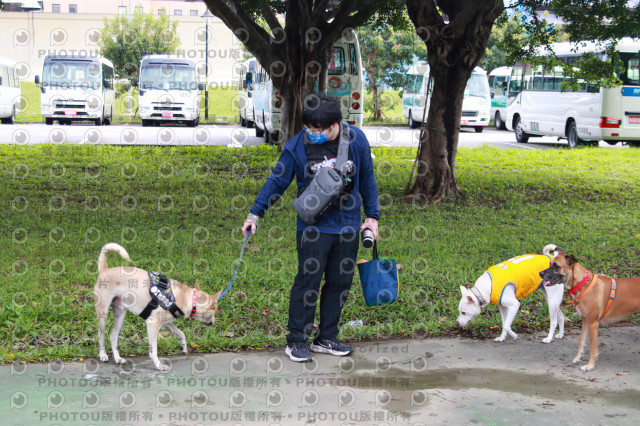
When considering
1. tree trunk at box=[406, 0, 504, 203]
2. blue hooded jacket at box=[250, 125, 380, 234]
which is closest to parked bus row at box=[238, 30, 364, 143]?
tree trunk at box=[406, 0, 504, 203]

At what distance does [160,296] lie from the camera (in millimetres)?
4699

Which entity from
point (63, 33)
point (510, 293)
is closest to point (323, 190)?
point (510, 293)

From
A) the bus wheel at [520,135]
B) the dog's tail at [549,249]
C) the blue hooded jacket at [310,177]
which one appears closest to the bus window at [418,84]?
the bus wheel at [520,135]

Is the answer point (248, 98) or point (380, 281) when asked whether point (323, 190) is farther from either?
point (248, 98)

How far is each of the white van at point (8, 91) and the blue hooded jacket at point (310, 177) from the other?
23.5 m

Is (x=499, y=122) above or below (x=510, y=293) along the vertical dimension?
above

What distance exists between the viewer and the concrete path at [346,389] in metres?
4.08

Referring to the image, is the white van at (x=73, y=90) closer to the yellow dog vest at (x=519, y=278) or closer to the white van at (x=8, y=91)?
A: the white van at (x=8, y=91)

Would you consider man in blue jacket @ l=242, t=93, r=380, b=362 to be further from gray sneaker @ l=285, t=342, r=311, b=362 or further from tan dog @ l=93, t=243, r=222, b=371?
tan dog @ l=93, t=243, r=222, b=371

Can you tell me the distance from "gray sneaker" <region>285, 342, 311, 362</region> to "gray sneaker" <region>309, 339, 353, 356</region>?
15cm

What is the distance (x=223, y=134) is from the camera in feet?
76.4

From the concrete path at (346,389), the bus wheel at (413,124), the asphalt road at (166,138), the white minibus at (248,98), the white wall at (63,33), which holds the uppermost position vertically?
the white wall at (63,33)

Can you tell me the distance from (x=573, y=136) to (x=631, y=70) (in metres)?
2.48

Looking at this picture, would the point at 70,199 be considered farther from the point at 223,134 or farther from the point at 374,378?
the point at 223,134
